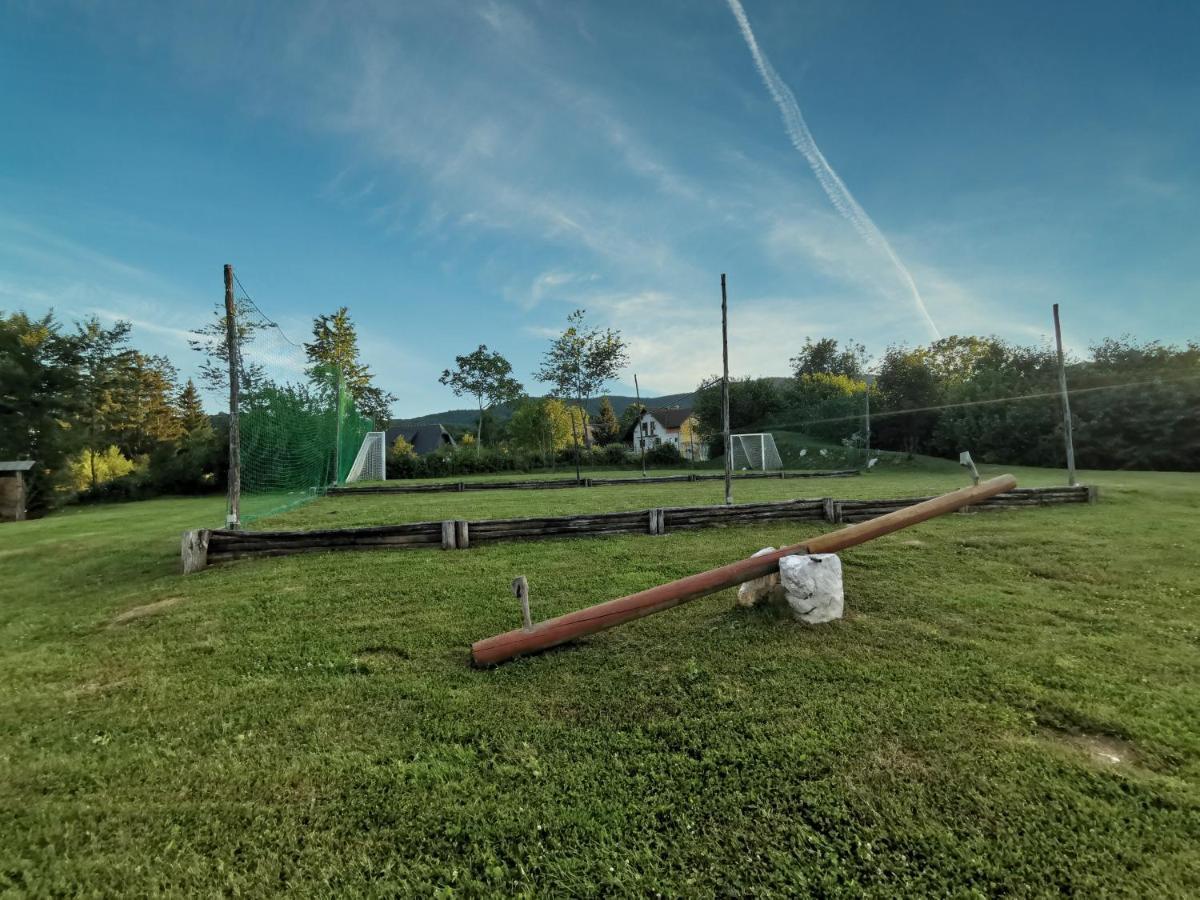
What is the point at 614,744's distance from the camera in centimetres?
233

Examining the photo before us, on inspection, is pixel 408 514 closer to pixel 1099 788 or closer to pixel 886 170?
pixel 1099 788

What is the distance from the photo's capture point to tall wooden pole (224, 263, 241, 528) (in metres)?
6.66

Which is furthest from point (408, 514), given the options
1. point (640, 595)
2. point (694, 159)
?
point (694, 159)

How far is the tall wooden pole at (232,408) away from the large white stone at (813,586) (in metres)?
6.96

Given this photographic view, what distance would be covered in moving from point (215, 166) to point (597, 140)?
8544 mm


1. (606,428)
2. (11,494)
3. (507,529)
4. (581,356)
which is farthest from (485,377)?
(507,529)

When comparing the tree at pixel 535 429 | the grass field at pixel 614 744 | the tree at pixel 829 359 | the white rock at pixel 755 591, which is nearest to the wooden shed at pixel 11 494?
the grass field at pixel 614 744

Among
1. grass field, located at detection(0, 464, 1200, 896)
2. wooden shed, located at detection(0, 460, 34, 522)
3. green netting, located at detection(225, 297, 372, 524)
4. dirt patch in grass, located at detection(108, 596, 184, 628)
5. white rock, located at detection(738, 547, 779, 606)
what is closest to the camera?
grass field, located at detection(0, 464, 1200, 896)

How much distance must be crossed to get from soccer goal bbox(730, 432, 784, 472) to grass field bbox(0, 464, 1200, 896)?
2251 cm

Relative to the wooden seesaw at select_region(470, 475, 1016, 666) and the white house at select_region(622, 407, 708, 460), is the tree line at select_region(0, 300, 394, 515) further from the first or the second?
the white house at select_region(622, 407, 708, 460)

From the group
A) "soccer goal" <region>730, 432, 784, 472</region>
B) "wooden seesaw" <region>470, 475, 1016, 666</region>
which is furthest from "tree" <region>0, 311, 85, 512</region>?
"soccer goal" <region>730, 432, 784, 472</region>

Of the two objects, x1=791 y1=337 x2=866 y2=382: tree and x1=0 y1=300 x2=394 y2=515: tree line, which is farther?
x1=791 y1=337 x2=866 y2=382: tree

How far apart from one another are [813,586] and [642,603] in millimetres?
1298

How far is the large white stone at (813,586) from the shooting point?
11.8ft
